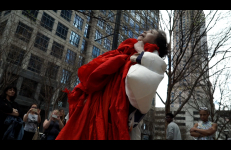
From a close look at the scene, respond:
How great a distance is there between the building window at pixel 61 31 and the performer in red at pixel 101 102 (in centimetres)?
2029

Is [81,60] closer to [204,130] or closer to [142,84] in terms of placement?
[204,130]

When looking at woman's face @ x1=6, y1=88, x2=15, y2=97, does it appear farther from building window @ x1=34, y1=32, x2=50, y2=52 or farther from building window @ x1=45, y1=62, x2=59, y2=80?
building window @ x1=45, y1=62, x2=59, y2=80

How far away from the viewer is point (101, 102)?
1.32 metres

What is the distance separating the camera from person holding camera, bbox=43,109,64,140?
4682mm

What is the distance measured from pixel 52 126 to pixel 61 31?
1812 centimetres

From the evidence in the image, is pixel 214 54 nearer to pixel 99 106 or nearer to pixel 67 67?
pixel 99 106

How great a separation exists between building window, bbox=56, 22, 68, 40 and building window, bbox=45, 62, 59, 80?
24.9 ft

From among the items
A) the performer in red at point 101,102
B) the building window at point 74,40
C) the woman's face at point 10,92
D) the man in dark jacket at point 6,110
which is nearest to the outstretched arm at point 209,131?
the performer in red at point 101,102

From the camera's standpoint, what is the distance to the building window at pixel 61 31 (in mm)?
20489

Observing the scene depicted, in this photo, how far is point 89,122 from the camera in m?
1.25

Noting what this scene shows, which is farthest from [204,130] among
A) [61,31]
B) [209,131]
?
[61,31]

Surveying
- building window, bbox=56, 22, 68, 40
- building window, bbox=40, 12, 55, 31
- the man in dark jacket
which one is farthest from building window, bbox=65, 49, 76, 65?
the man in dark jacket

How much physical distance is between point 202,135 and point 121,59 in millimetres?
3513
